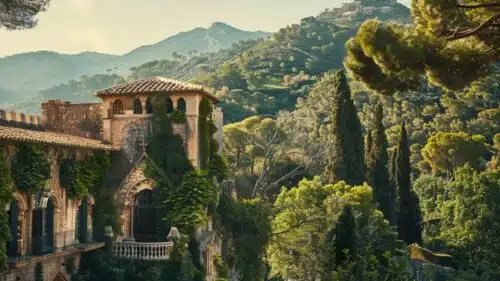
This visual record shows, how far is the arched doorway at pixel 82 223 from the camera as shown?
82.5ft

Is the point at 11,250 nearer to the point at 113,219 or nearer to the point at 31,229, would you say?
the point at 31,229

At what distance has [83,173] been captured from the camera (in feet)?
81.6

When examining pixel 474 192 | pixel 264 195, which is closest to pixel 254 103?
pixel 264 195

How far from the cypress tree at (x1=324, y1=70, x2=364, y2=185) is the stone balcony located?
18.1m

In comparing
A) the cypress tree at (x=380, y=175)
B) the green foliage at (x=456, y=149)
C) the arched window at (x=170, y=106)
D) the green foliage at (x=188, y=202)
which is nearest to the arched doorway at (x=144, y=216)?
the green foliage at (x=188, y=202)

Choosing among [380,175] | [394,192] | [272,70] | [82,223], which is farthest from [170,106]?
[272,70]

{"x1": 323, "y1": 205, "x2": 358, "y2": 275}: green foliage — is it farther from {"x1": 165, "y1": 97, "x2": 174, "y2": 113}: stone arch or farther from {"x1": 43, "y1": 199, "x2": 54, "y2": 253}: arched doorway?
{"x1": 43, "y1": 199, "x2": 54, "y2": 253}: arched doorway

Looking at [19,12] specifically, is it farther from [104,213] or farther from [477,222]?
[477,222]

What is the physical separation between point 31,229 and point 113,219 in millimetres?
5277

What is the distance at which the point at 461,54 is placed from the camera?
1481 cm

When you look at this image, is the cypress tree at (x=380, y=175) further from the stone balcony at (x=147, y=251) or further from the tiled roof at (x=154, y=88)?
the stone balcony at (x=147, y=251)

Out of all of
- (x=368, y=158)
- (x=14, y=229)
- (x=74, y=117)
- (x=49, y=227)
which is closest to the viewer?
(x=14, y=229)

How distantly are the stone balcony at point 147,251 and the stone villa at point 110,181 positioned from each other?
4 centimetres

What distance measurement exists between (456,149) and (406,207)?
1464cm
